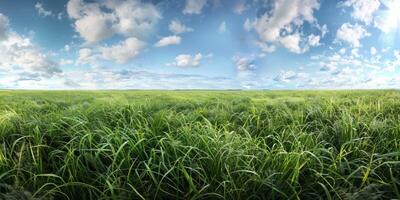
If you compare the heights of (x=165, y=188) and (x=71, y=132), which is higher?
(x=71, y=132)

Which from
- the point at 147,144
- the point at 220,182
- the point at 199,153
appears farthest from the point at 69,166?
the point at 220,182

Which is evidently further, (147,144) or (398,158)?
(147,144)

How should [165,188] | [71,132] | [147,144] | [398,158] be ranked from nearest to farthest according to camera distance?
[165,188]
[398,158]
[147,144]
[71,132]

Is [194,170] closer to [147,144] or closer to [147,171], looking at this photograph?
[147,171]

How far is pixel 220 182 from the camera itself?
2695 mm

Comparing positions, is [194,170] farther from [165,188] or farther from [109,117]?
[109,117]

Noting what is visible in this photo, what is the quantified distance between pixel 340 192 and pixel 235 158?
2.83 feet

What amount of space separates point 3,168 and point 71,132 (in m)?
0.92

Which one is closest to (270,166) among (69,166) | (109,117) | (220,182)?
(220,182)

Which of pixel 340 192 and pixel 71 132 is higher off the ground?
pixel 71 132

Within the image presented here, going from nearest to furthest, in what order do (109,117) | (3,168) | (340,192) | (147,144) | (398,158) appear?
(340,192), (3,168), (398,158), (147,144), (109,117)

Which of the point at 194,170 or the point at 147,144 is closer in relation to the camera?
the point at 194,170

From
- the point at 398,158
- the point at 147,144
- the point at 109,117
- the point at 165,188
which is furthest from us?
the point at 109,117

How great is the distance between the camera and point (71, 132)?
150 inches
